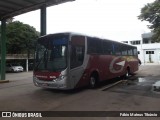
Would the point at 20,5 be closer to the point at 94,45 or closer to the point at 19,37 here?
the point at 94,45

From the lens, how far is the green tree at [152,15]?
20.3 meters

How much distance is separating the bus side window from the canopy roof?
167 inches

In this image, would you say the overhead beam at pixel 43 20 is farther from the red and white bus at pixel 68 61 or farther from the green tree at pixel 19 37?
the green tree at pixel 19 37

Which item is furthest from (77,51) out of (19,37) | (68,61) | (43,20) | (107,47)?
(19,37)

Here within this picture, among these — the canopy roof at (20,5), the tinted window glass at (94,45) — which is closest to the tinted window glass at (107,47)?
the tinted window glass at (94,45)

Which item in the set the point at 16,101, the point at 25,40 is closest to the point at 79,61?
the point at 16,101

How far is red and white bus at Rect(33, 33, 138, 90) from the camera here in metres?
9.81

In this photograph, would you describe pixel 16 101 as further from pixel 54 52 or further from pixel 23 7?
pixel 23 7

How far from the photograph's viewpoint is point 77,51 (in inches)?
407

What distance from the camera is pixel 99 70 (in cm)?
1250

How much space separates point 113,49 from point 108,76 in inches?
82.9

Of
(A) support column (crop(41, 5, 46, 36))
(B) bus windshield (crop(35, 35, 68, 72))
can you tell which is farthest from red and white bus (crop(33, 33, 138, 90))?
(A) support column (crop(41, 5, 46, 36))

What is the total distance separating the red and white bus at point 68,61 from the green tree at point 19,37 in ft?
95.7

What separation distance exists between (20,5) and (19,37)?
84.5 ft
